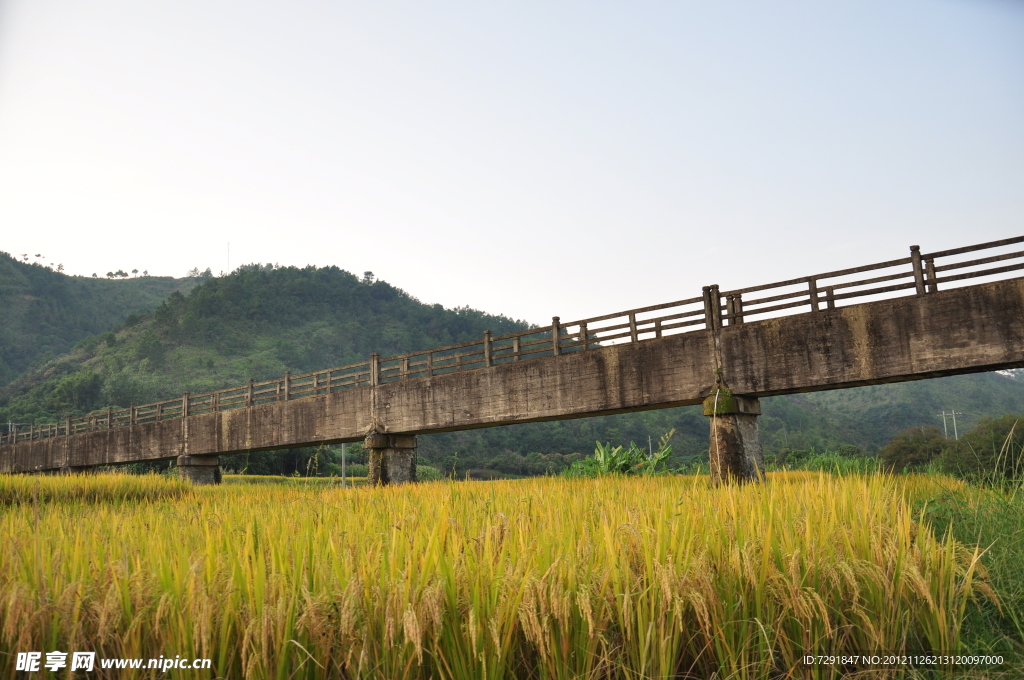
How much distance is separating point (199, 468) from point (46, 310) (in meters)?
140

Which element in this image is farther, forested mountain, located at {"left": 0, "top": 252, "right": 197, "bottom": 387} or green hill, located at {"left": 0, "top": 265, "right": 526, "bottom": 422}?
forested mountain, located at {"left": 0, "top": 252, "right": 197, "bottom": 387}

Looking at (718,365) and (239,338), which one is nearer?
(718,365)

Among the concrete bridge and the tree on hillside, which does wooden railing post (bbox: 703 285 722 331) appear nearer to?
the concrete bridge

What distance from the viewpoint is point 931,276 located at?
13.6 m

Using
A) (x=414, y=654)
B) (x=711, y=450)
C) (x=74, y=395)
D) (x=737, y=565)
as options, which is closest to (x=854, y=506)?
(x=737, y=565)

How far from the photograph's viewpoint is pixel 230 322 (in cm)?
12594

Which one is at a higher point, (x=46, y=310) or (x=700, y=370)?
(x=46, y=310)

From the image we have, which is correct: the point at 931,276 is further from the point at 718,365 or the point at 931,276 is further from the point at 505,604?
the point at 505,604

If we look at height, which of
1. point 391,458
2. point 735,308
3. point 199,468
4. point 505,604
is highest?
point 735,308

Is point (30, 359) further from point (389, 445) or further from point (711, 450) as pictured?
point (711, 450)

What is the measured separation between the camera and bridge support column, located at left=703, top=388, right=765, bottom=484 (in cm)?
1541

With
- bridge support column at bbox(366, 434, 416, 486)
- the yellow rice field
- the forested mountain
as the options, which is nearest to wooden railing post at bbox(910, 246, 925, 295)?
the yellow rice field

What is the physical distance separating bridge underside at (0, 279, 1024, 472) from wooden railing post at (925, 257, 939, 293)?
0.50ft

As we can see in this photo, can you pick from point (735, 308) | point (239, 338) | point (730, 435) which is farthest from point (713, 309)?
point (239, 338)
